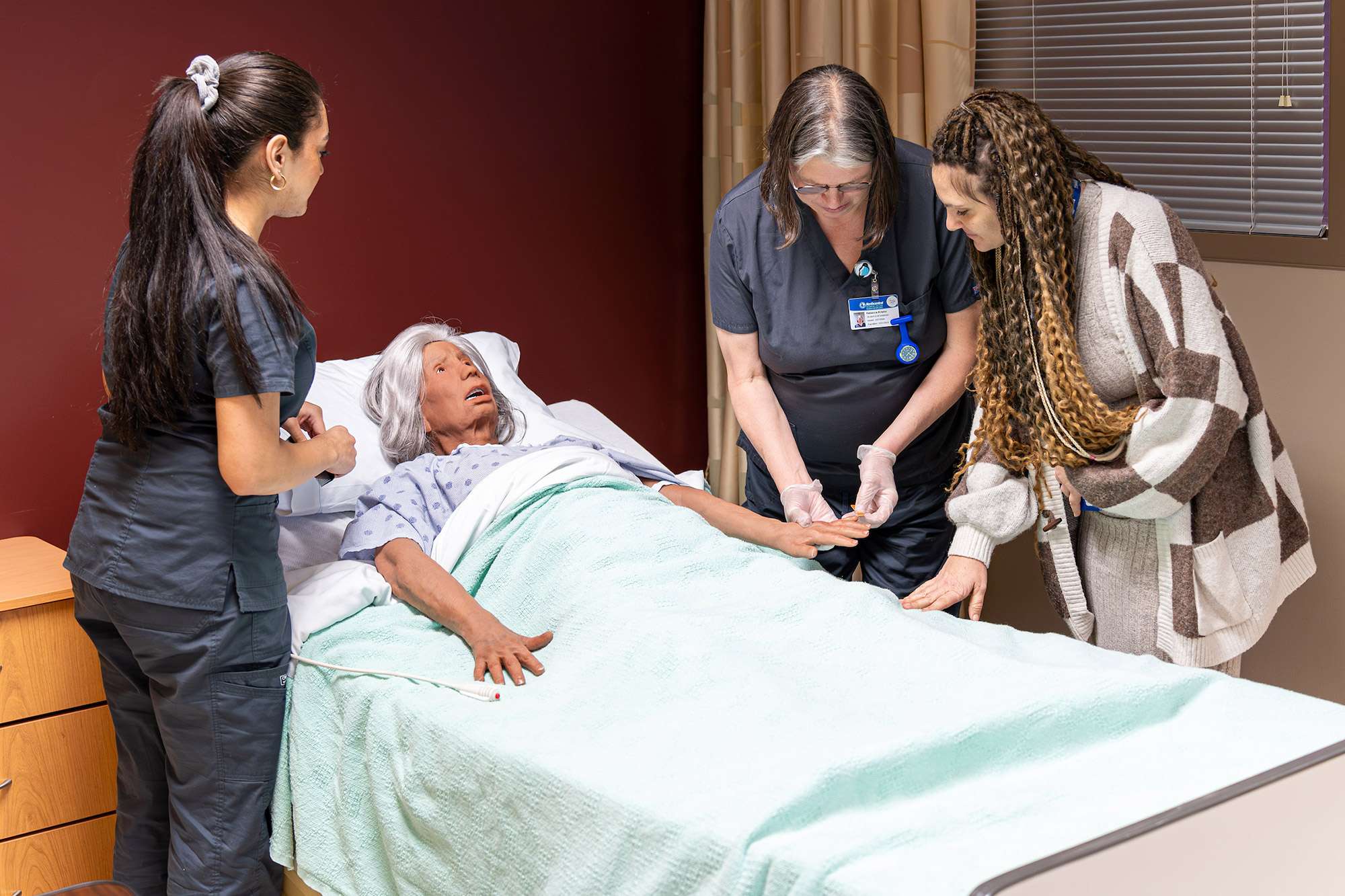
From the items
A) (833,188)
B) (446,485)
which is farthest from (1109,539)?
(446,485)

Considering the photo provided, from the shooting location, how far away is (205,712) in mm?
1988

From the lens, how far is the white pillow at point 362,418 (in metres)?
2.53

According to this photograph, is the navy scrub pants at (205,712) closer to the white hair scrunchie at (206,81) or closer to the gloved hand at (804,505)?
the white hair scrunchie at (206,81)

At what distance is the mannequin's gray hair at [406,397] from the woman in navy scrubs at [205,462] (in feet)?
1.51

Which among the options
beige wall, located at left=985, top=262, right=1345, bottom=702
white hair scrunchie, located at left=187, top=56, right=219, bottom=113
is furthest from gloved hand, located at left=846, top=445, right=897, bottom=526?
white hair scrunchie, located at left=187, top=56, right=219, bottom=113

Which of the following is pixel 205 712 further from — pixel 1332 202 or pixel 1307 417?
pixel 1332 202

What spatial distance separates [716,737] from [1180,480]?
31.8 inches

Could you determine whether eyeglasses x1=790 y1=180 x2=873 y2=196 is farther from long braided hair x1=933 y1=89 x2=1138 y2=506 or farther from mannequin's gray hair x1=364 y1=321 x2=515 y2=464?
mannequin's gray hair x1=364 y1=321 x2=515 y2=464

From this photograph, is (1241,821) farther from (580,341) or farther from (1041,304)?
(580,341)

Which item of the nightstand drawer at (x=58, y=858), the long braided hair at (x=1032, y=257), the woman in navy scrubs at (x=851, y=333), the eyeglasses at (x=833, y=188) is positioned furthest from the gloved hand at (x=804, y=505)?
the nightstand drawer at (x=58, y=858)

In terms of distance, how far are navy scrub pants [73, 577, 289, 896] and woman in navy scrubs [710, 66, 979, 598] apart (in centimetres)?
97

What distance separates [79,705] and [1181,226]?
2.05 m

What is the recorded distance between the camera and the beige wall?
8.48 ft

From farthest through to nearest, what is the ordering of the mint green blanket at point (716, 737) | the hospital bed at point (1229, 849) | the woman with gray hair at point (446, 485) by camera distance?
the woman with gray hair at point (446, 485), the mint green blanket at point (716, 737), the hospital bed at point (1229, 849)
